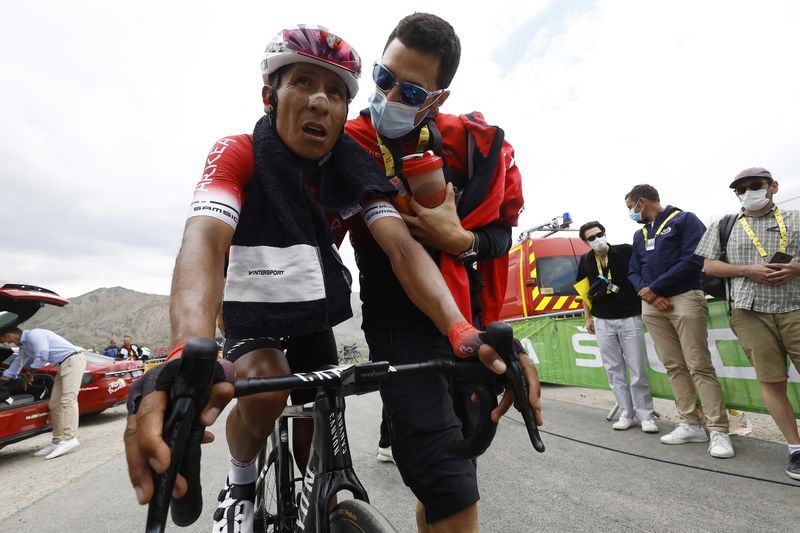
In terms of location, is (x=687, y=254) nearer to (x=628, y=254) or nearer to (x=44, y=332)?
(x=628, y=254)

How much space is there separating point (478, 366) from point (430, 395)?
434mm

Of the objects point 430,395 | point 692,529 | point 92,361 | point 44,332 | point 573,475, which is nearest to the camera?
point 430,395

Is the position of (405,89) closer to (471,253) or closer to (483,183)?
(483,183)

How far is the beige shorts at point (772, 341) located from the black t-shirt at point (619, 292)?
1585 millimetres

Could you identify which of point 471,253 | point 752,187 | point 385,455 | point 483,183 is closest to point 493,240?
point 471,253

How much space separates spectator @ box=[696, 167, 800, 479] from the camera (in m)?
3.34

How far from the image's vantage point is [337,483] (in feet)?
4.09

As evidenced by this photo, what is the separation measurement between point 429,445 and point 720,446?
139 inches

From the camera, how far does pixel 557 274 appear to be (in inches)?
329

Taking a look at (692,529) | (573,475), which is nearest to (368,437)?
(573,475)

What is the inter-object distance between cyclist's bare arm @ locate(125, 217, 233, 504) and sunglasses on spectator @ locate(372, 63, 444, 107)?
0.96 metres

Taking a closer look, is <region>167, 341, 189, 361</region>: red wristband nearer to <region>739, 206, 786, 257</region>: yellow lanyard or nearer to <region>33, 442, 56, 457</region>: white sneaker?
<region>739, 206, 786, 257</region>: yellow lanyard

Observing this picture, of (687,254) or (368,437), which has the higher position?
(687,254)

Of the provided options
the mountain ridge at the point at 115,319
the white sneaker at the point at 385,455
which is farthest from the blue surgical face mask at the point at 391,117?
the mountain ridge at the point at 115,319
